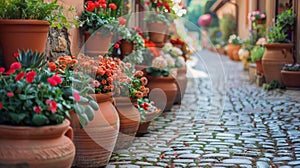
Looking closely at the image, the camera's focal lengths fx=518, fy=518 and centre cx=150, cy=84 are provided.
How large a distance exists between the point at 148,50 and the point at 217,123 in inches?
71.4

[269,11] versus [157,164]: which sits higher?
[269,11]

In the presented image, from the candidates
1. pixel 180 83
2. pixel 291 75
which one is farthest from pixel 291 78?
pixel 180 83

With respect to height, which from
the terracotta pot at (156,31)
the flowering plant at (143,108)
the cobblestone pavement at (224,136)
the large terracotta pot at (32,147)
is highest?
the terracotta pot at (156,31)

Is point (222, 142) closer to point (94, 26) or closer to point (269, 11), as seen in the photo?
point (94, 26)

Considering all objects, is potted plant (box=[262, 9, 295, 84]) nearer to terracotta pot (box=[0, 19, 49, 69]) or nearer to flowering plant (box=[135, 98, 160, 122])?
flowering plant (box=[135, 98, 160, 122])

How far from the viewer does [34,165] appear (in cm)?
291

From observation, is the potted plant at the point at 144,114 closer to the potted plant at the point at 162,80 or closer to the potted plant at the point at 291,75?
the potted plant at the point at 162,80

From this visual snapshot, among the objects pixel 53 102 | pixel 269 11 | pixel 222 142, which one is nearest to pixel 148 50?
pixel 222 142

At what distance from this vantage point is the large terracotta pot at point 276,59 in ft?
34.1

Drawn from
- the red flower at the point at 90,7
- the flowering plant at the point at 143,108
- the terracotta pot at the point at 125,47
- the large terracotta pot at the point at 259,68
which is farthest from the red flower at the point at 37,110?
the large terracotta pot at the point at 259,68

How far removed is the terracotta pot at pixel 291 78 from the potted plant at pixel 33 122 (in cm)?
715

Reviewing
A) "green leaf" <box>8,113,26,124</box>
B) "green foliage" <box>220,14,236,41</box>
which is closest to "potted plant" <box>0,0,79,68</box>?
"green leaf" <box>8,113,26,124</box>

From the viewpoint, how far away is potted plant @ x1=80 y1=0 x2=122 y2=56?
571cm

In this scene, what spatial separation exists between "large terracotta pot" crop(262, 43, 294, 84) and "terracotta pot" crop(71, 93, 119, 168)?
6.78 metres
